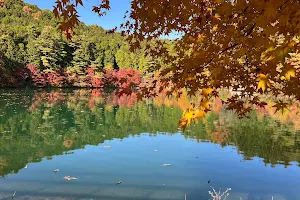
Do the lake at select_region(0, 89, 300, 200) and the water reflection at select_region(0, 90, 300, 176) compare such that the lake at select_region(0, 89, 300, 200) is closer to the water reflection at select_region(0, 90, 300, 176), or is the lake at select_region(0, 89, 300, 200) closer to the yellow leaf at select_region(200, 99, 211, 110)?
the water reflection at select_region(0, 90, 300, 176)

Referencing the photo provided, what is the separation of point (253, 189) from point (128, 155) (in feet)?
11.8

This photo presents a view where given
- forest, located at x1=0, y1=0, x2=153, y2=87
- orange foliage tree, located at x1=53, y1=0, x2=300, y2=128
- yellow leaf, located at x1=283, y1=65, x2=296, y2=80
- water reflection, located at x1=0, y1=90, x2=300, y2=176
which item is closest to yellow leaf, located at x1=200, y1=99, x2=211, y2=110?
orange foliage tree, located at x1=53, y1=0, x2=300, y2=128

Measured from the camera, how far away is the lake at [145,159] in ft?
18.9

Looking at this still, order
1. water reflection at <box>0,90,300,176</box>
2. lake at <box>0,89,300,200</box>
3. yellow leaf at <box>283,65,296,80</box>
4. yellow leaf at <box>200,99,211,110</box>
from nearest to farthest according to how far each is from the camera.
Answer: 1. yellow leaf at <box>283,65,296,80</box>
2. yellow leaf at <box>200,99,211,110</box>
3. lake at <box>0,89,300,200</box>
4. water reflection at <box>0,90,300,176</box>

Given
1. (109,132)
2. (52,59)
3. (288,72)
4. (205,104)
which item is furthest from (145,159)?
(52,59)

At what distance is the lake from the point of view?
577 centimetres

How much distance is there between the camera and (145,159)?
799 cm

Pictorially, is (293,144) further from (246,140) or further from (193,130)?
(193,130)

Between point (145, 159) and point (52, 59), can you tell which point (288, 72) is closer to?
point (145, 159)

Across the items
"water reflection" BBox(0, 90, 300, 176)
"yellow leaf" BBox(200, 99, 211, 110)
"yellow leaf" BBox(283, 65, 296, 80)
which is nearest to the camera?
"yellow leaf" BBox(283, 65, 296, 80)

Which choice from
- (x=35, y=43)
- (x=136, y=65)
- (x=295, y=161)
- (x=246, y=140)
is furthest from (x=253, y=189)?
(x=136, y=65)

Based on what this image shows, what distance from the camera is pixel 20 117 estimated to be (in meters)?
14.6

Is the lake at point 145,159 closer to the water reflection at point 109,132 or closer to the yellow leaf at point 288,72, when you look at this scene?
the water reflection at point 109,132

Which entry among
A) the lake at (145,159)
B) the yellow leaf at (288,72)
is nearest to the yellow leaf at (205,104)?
the yellow leaf at (288,72)
